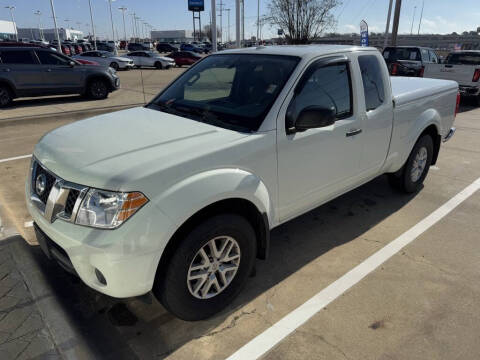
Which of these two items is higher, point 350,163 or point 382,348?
point 350,163

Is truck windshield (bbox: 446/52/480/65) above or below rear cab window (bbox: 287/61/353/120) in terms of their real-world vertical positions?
below

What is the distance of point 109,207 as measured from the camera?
2123 mm

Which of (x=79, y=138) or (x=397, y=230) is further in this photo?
(x=397, y=230)

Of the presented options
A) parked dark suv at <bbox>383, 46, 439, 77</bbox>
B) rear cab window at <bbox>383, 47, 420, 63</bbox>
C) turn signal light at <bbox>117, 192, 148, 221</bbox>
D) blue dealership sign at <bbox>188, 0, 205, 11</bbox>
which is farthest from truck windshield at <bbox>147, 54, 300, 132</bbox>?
blue dealership sign at <bbox>188, 0, 205, 11</bbox>

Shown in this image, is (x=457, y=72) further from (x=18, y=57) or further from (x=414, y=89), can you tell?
(x=18, y=57)

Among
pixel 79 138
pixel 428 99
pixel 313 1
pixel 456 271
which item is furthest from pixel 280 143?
pixel 313 1

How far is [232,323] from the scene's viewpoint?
2674mm

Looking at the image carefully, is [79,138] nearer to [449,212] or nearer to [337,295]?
[337,295]

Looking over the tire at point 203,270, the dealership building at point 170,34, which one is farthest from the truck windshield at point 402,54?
the dealership building at point 170,34

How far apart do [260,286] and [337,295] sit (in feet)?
2.03

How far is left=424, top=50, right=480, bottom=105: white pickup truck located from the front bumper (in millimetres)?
12885

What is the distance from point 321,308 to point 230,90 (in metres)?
1.98

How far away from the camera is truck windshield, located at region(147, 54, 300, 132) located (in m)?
2.90

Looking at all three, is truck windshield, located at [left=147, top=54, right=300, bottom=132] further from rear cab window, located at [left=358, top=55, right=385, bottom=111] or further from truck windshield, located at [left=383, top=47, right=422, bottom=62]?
truck windshield, located at [left=383, top=47, right=422, bottom=62]
